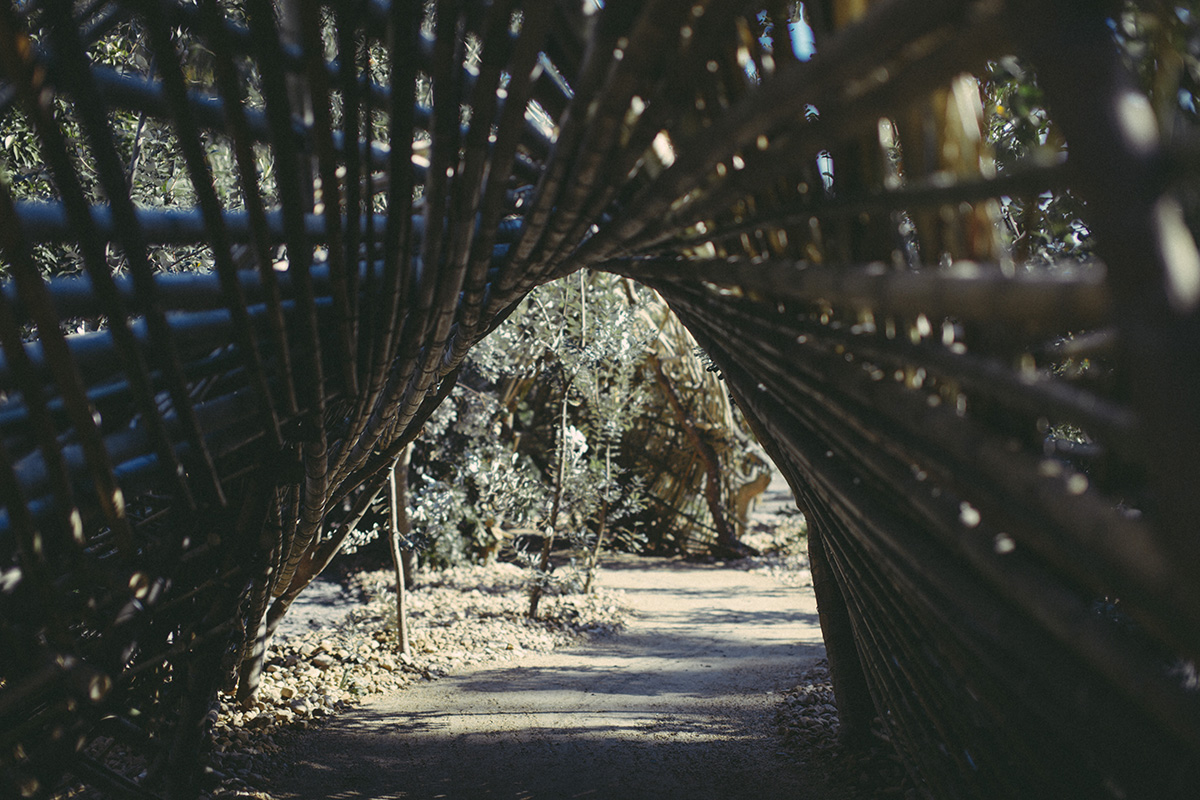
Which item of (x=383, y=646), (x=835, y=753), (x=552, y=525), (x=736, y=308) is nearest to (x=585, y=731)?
(x=835, y=753)

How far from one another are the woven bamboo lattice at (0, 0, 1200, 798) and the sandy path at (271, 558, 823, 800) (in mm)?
1074

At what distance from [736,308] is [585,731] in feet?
8.86

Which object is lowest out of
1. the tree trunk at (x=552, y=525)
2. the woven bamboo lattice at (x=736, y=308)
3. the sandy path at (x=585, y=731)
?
the sandy path at (x=585, y=731)

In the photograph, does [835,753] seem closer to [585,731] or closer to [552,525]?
[585,731]

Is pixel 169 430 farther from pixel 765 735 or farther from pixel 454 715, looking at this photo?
pixel 765 735

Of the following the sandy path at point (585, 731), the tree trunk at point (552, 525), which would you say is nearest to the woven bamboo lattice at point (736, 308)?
the sandy path at point (585, 731)

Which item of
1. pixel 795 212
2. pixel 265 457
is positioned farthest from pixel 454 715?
pixel 795 212

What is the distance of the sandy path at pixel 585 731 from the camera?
284 centimetres

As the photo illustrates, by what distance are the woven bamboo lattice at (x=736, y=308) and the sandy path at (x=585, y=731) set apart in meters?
1.07

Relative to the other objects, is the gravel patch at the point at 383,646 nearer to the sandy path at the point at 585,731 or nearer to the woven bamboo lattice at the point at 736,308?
the sandy path at the point at 585,731

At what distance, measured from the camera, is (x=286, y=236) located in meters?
1.34

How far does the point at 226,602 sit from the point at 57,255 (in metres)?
2.35

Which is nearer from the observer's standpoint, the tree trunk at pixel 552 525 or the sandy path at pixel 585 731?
the sandy path at pixel 585 731

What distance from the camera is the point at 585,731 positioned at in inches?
135
